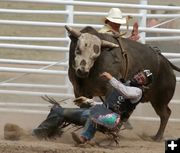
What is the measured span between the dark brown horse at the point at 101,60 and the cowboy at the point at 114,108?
523mm

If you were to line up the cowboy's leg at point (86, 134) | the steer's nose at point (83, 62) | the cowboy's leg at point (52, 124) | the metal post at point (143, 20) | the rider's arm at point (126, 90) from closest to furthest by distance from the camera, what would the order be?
the rider's arm at point (126, 90) < the cowboy's leg at point (86, 134) < the steer's nose at point (83, 62) < the cowboy's leg at point (52, 124) < the metal post at point (143, 20)

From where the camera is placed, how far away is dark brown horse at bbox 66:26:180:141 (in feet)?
23.6

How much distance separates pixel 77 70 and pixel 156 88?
4.58 feet

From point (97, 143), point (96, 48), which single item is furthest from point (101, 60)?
point (97, 143)

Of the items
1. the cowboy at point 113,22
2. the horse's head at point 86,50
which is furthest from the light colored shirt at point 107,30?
the horse's head at point 86,50

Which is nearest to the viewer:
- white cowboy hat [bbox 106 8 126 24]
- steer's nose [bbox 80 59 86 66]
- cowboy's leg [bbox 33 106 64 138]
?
steer's nose [bbox 80 59 86 66]

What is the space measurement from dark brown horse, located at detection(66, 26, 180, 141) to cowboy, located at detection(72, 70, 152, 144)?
1.72ft

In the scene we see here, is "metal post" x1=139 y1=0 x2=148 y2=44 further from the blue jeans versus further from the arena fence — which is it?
the blue jeans

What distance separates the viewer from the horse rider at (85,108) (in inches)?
261

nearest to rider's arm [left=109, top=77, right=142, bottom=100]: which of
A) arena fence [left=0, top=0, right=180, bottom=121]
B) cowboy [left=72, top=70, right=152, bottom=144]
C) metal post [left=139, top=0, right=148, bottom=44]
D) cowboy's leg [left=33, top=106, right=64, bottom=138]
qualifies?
cowboy [left=72, top=70, right=152, bottom=144]

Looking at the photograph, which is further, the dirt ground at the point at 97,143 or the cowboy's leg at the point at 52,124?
the cowboy's leg at the point at 52,124

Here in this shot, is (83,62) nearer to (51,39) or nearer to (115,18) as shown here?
(115,18)

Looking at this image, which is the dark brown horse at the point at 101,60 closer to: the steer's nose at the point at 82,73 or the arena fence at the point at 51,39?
the steer's nose at the point at 82,73

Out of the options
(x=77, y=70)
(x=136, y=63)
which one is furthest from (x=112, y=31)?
(x=77, y=70)
